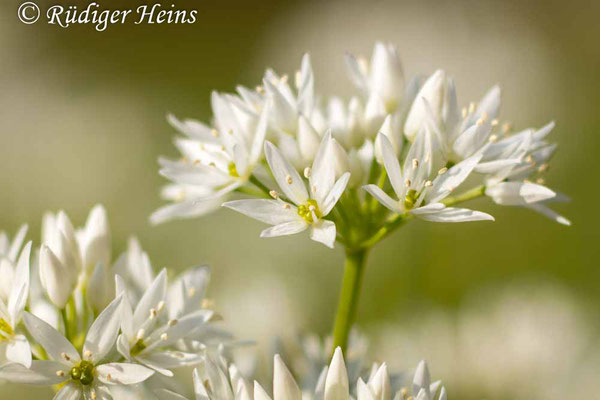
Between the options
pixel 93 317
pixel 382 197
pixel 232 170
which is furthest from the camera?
pixel 232 170

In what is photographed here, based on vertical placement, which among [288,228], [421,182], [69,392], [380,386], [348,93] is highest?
[348,93]

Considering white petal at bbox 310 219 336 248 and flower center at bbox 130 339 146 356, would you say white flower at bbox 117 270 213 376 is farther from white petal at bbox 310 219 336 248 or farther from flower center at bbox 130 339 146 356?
white petal at bbox 310 219 336 248

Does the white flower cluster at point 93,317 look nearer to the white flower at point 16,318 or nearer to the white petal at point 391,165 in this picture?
the white flower at point 16,318

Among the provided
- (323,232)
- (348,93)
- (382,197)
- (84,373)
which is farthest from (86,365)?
(348,93)

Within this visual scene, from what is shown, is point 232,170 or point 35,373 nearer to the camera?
point 35,373

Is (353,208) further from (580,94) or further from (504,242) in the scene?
(580,94)

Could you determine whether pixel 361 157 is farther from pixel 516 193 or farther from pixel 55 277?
pixel 55 277
